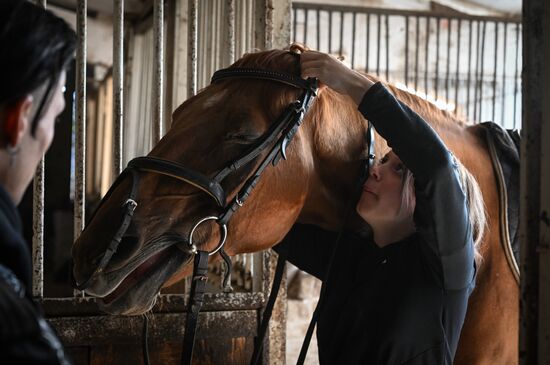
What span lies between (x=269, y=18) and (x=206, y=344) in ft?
3.54

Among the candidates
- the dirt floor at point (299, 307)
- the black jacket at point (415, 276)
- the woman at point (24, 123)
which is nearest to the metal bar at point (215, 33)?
the black jacket at point (415, 276)

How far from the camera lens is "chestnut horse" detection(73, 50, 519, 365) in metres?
1.44

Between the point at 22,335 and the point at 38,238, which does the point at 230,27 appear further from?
the point at 22,335

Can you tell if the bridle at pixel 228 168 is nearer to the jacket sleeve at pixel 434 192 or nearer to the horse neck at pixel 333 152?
the horse neck at pixel 333 152

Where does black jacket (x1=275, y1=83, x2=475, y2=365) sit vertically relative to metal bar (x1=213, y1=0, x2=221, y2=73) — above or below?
below

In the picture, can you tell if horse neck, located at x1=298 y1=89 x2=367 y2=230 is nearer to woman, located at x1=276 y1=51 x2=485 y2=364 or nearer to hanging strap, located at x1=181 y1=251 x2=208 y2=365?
woman, located at x1=276 y1=51 x2=485 y2=364

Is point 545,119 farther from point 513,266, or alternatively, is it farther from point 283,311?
point 283,311

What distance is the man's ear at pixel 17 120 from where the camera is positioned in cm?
79

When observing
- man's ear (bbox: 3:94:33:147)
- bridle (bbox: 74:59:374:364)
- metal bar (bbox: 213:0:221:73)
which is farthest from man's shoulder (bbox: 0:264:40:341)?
metal bar (bbox: 213:0:221:73)

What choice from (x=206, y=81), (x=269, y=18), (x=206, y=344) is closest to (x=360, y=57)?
(x=206, y=81)

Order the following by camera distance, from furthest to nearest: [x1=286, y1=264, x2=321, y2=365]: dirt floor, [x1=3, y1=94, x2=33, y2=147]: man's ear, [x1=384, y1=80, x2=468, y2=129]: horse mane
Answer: [x1=286, y1=264, x2=321, y2=365]: dirt floor → [x1=384, y1=80, x2=468, y2=129]: horse mane → [x1=3, y1=94, x2=33, y2=147]: man's ear

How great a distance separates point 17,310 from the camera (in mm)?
709

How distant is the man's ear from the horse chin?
2.35 feet

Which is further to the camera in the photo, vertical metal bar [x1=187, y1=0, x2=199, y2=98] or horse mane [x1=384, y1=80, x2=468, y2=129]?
vertical metal bar [x1=187, y1=0, x2=199, y2=98]
